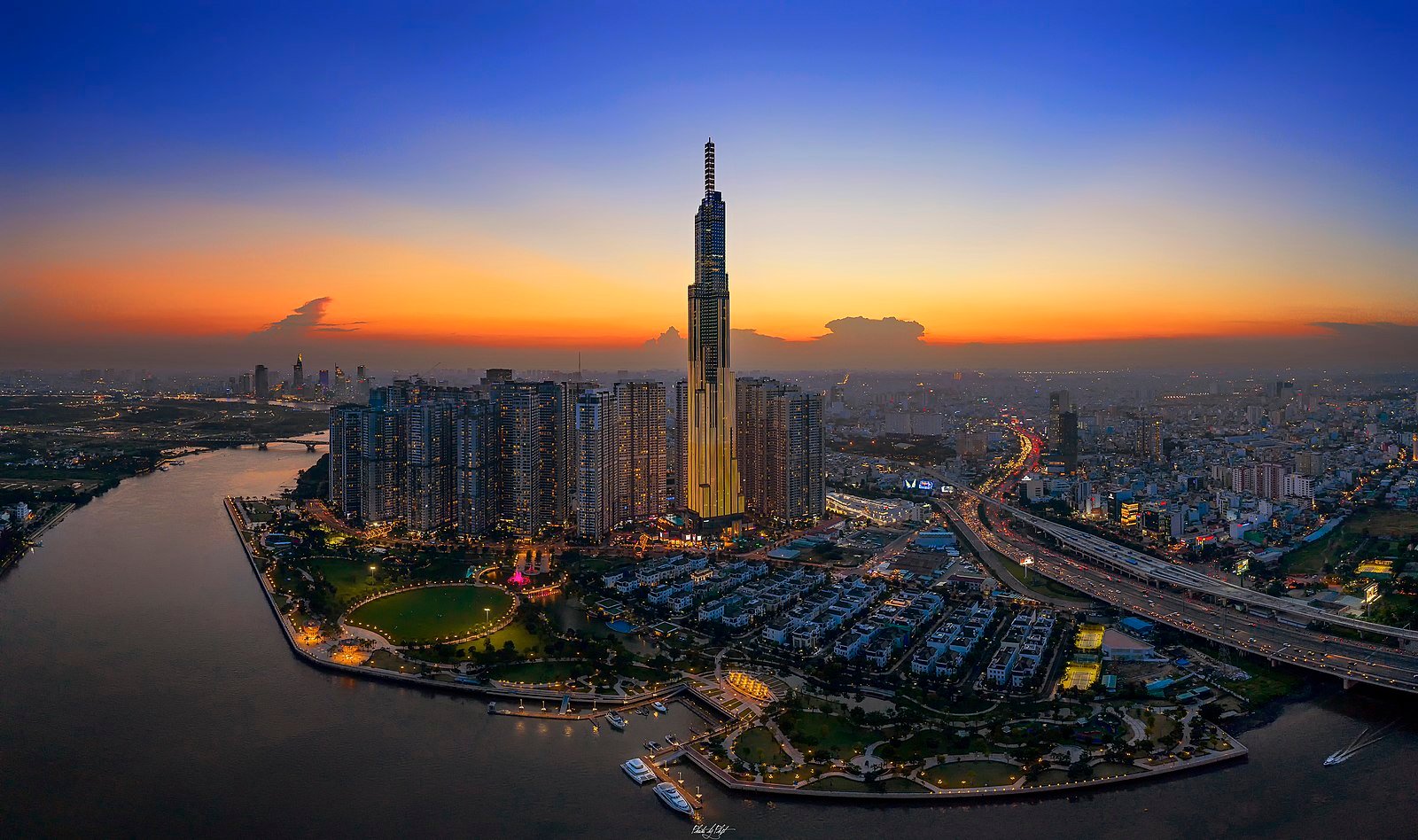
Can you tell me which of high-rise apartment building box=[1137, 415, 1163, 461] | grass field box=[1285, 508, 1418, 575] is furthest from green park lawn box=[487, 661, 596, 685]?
high-rise apartment building box=[1137, 415, 1163, 461]

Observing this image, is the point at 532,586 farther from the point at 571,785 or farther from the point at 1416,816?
the point at 1416,816

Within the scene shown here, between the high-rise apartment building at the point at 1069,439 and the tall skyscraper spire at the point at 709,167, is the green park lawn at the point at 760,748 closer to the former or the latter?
the tall skyscraper spire at the point at 709,167

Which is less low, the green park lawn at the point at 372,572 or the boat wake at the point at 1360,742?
the green park lawn at the point at 372,572

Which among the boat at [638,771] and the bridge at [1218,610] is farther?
the bridge at [1218,610]

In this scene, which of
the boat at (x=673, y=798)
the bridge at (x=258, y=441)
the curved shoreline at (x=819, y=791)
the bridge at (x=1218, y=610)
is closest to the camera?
the boat at (x=673, y=798)

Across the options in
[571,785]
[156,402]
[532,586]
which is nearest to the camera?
[571,785]

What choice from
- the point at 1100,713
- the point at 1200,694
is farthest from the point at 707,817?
the point at 1200,694

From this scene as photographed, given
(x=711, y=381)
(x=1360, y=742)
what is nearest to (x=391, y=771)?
(x=1360, y=742)

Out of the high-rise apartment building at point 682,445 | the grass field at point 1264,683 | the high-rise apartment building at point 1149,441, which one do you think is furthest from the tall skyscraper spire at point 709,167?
the high-rise apartment building at point 1149,441
